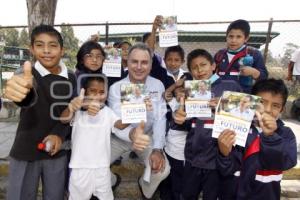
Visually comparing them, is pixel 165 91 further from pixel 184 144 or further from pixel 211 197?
pixel 211 197

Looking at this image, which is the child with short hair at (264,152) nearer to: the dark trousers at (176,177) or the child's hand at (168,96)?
the dark trousers at (176,177)

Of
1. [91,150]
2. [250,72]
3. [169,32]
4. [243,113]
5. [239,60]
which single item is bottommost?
[91,150]

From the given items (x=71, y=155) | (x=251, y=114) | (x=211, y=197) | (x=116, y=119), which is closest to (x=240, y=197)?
(x=211, y=197)

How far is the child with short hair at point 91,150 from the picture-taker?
284cm

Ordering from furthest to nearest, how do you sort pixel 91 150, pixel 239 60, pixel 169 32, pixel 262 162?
pixel 169 32
pixel 239 60
pixel 91 150
pixel 262 162

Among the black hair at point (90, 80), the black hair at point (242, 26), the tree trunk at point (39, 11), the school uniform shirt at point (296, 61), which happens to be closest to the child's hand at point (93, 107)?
the black hair at point (90, 80)

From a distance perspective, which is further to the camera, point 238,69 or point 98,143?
point 238,69

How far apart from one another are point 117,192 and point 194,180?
1.32 metres

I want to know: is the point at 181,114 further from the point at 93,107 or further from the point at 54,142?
the point at 54,142

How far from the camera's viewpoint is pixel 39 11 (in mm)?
4262

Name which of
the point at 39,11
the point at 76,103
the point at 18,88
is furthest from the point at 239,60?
the point at 39,11

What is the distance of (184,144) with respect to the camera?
3.13 m

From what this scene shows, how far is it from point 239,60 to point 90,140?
176cm

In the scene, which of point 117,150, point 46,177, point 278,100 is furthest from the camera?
point 117,150
